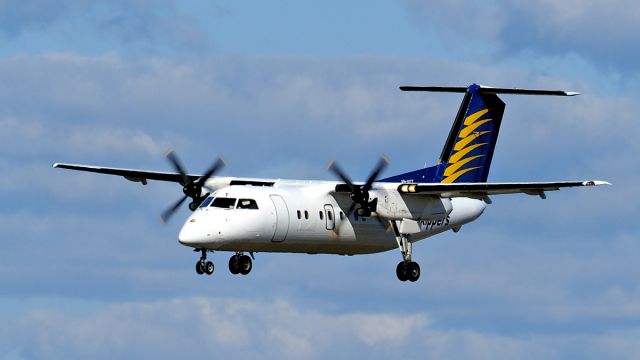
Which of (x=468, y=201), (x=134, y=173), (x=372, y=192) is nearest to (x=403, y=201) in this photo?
(x=372, y=192)

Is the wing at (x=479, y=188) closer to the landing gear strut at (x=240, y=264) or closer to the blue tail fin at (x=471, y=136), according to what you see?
the blue tail fin at (x=471, y=136)

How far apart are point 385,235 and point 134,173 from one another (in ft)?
30.3

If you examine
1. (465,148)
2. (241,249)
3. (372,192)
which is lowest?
(241,249)

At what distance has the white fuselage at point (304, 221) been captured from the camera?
1646 inches

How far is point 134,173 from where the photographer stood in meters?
48.8

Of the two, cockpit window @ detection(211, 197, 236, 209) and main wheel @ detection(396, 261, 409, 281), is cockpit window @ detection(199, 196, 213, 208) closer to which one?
cockpit window @ detection(211, 197, 236, 209)

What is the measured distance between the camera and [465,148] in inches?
1997

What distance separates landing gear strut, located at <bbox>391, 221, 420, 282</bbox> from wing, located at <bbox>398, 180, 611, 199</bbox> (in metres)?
1.60

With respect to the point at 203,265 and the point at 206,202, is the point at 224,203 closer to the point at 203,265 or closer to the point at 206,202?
the point at 206,202

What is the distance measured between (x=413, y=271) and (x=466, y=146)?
634 centimetres

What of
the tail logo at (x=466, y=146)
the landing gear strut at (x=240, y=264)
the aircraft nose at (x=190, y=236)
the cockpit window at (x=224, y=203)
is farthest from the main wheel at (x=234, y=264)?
the tail logo at (x=466, y=146)

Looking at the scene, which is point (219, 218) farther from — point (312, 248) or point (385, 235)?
point (385, 235)

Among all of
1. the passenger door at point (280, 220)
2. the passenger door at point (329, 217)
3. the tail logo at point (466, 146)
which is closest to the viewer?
the passenger door at point (280, 220)

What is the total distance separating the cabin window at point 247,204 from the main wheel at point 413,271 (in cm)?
674
